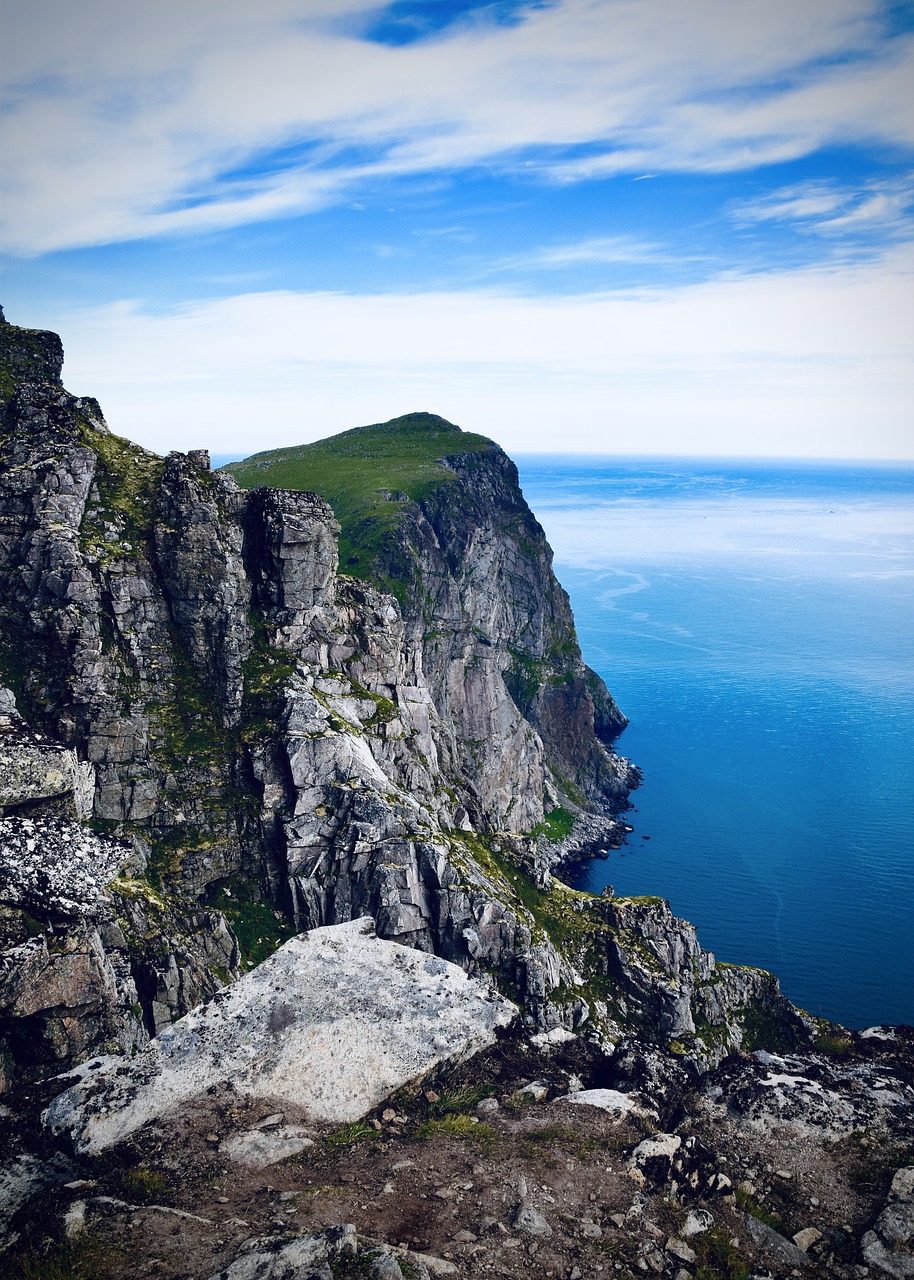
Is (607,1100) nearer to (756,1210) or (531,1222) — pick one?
(756,1210)

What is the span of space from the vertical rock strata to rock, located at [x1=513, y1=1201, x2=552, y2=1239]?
1577cm

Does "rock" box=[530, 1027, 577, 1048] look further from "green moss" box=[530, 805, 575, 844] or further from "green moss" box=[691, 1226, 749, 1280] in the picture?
"green moss" box=[530, 805, 575, 844]

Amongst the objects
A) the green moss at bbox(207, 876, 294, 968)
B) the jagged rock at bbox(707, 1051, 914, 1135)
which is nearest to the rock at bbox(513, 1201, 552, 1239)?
the jagged rock at bbox(707, 1051, 914, 1135)

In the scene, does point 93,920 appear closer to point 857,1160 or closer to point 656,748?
point 857,1160

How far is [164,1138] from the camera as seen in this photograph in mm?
21891

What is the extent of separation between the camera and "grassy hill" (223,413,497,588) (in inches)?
4023

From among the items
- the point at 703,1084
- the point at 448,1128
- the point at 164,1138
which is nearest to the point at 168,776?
the point at 164,1138

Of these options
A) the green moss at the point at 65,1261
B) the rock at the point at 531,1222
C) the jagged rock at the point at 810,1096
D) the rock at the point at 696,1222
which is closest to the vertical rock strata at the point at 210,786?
the green moss at the point at 65,1261

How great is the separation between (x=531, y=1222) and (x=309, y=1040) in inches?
351

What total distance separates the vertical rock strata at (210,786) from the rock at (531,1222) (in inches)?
621

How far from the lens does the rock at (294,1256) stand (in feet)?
54.2

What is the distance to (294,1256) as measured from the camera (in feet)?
55.9

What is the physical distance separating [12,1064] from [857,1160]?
91.5 ft

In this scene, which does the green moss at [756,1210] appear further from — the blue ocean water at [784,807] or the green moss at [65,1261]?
the blue ocean water at [784,807]
